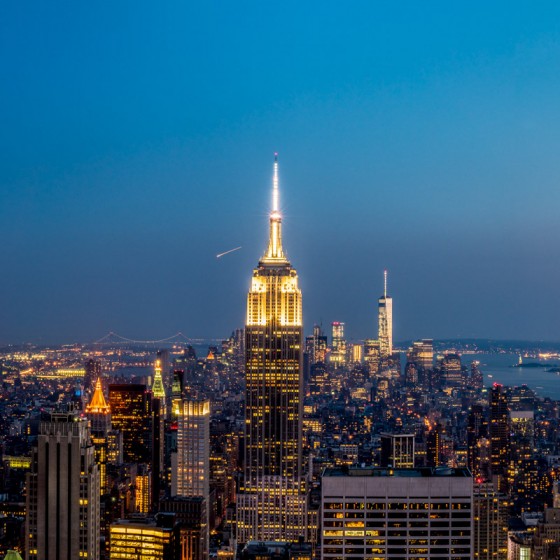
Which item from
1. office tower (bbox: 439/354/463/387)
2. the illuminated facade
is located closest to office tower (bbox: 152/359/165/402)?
office tower (bbox: 439/354/463/387)

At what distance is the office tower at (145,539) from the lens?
3108 centimetres

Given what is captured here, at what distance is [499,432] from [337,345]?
1174 centimetres

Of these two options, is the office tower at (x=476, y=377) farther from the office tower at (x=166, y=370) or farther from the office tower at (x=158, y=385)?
the office tower at (x=158, y=385)

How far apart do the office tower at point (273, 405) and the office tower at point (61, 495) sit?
21.5 metres

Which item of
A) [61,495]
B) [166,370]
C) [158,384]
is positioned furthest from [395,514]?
[166,370]

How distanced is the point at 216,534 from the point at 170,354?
1642 cm

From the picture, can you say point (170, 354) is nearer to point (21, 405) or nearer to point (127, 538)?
point (21, 405)

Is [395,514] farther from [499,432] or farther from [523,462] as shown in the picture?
[499,432]

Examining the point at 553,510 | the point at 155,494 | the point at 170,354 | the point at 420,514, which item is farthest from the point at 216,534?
the point at 420,514

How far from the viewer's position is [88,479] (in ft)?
80.6

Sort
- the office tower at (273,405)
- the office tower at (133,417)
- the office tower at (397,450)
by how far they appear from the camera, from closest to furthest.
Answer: the office tower at (273,405)
the office tower at (397,450)
the office tower at (133,417)

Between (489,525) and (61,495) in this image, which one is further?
(489,525)

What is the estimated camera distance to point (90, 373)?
53750 mm

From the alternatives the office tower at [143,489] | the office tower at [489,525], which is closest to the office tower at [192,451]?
the office tower at [143,489]
